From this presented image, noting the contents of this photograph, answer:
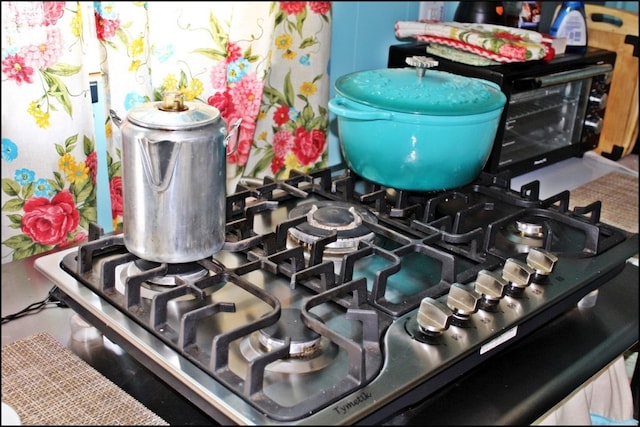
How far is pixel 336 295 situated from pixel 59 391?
12.8 inches

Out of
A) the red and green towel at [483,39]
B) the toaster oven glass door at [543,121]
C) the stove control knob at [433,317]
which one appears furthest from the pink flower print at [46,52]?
the toaster oven glass door at [543,121]

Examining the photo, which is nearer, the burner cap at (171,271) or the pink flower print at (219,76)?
the burner cap at (171,271)

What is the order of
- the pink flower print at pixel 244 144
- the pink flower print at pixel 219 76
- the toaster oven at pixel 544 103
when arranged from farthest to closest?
1. the toaster oven at pixel 544 103
2. the pink flower print at pixel 244 144
3. the pink flower print at pixel 219 76

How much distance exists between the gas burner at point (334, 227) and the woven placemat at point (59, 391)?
343mm

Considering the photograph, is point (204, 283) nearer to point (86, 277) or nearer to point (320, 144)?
point (86, 277)

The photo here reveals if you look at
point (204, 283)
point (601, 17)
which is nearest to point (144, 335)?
point (204, 283)

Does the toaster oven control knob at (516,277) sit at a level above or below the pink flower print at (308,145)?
above

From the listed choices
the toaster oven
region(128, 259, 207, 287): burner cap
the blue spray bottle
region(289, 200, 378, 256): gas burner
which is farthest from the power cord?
the blue spray bottle

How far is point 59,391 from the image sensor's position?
797mm

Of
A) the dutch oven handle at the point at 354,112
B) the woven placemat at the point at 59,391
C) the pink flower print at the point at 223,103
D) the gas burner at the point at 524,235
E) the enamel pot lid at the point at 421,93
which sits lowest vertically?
the woven placemat at the point at 59,391

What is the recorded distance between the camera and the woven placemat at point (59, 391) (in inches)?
29.9

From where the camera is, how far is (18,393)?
2.60 ft

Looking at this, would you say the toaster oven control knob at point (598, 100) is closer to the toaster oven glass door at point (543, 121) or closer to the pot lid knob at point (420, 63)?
the toaster oven glass door at point (543, 121)

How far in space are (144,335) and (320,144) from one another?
88 cm
